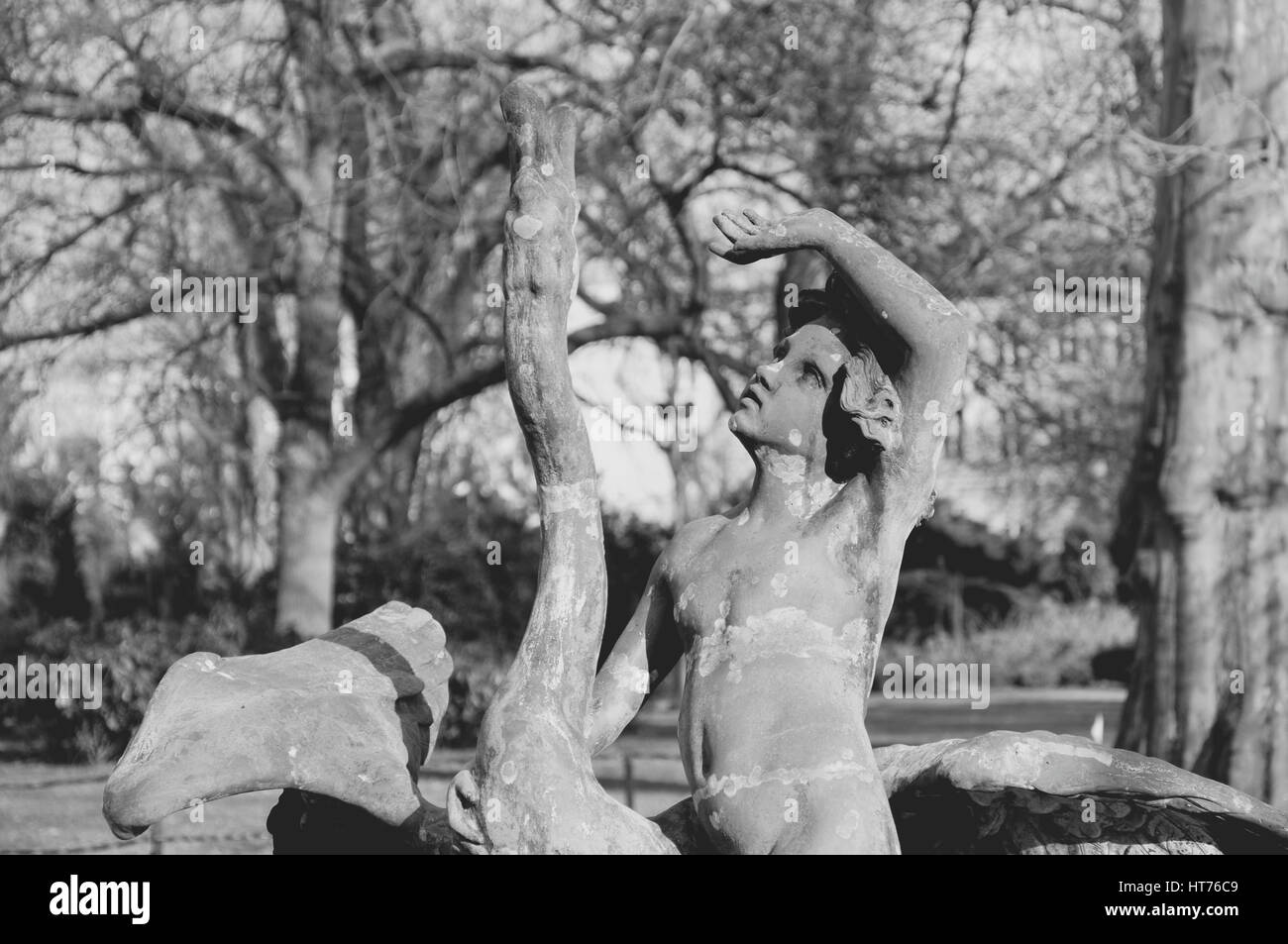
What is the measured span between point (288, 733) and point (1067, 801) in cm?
151

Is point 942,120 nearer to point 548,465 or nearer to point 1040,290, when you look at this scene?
point 1040,290

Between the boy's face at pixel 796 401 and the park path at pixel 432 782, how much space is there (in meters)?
4.51

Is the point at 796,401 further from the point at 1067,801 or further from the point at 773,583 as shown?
the point at 1067,801

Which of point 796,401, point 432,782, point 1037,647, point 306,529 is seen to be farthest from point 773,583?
point 1037,647

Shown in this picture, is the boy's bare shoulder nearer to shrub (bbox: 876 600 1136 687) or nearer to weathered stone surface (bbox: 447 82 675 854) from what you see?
weathered stone surface (bbox: 447 82 675 854)

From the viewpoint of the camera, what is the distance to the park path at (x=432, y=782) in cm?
920

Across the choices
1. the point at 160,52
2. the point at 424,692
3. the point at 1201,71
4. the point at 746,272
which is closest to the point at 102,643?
the point at 160,52

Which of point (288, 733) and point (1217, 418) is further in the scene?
point (1217, 418)

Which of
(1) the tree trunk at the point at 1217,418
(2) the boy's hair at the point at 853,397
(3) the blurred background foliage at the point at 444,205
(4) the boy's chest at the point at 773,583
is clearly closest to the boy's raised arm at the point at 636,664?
(4) the boy's chest at the point at 773,583

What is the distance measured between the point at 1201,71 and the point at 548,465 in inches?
281

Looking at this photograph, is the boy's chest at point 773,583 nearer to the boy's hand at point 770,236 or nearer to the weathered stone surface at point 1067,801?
the weathered stone surface at point 1067,801

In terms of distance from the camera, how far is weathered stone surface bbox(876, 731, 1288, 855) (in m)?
2.81

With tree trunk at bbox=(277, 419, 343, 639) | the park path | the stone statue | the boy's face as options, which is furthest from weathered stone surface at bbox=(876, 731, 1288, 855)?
tree trunk at bbox=(277, 419, 343, 639)

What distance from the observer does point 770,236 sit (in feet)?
10.1
